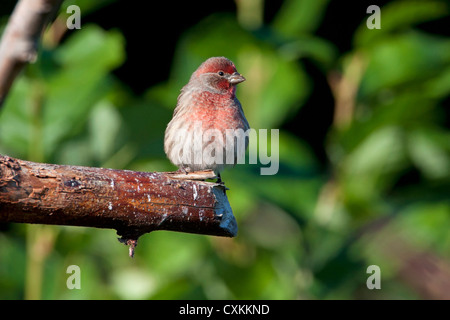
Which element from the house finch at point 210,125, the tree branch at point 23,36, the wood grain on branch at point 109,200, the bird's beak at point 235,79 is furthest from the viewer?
the bird's beak at point 235,79

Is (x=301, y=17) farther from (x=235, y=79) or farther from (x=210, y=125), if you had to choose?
(x=210, y=125)

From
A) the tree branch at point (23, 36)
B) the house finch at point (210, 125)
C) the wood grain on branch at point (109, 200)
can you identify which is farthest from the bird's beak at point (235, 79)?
the tree branch at point (23, 36)

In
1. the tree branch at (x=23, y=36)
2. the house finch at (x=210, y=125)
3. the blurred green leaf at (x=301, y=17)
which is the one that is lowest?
the tree branch at (x=23, y=36)

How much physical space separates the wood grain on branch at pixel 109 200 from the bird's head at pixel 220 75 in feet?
4.43

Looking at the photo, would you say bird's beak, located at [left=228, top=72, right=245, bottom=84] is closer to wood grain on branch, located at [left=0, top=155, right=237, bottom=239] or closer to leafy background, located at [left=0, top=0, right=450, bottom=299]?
leafy background, located at [left=0, top=0, right=450, bottom=299]

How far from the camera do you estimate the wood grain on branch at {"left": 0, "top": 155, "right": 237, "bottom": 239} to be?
7.75 feet

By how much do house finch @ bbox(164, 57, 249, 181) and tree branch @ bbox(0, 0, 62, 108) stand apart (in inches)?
99.6

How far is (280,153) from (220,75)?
4.42 feet

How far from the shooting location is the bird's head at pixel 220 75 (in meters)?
4.19

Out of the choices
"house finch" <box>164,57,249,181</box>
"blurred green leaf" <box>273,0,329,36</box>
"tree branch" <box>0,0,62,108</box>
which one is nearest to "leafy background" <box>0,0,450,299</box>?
"blurred green leaf" <box>273,0,329,36</box>

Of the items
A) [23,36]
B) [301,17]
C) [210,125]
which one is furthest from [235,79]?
[23,36]

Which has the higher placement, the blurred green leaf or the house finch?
the blurred green leaf

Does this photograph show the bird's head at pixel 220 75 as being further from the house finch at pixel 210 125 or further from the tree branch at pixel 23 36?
the tree branch at pixel 23 36

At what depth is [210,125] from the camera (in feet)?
13.4
